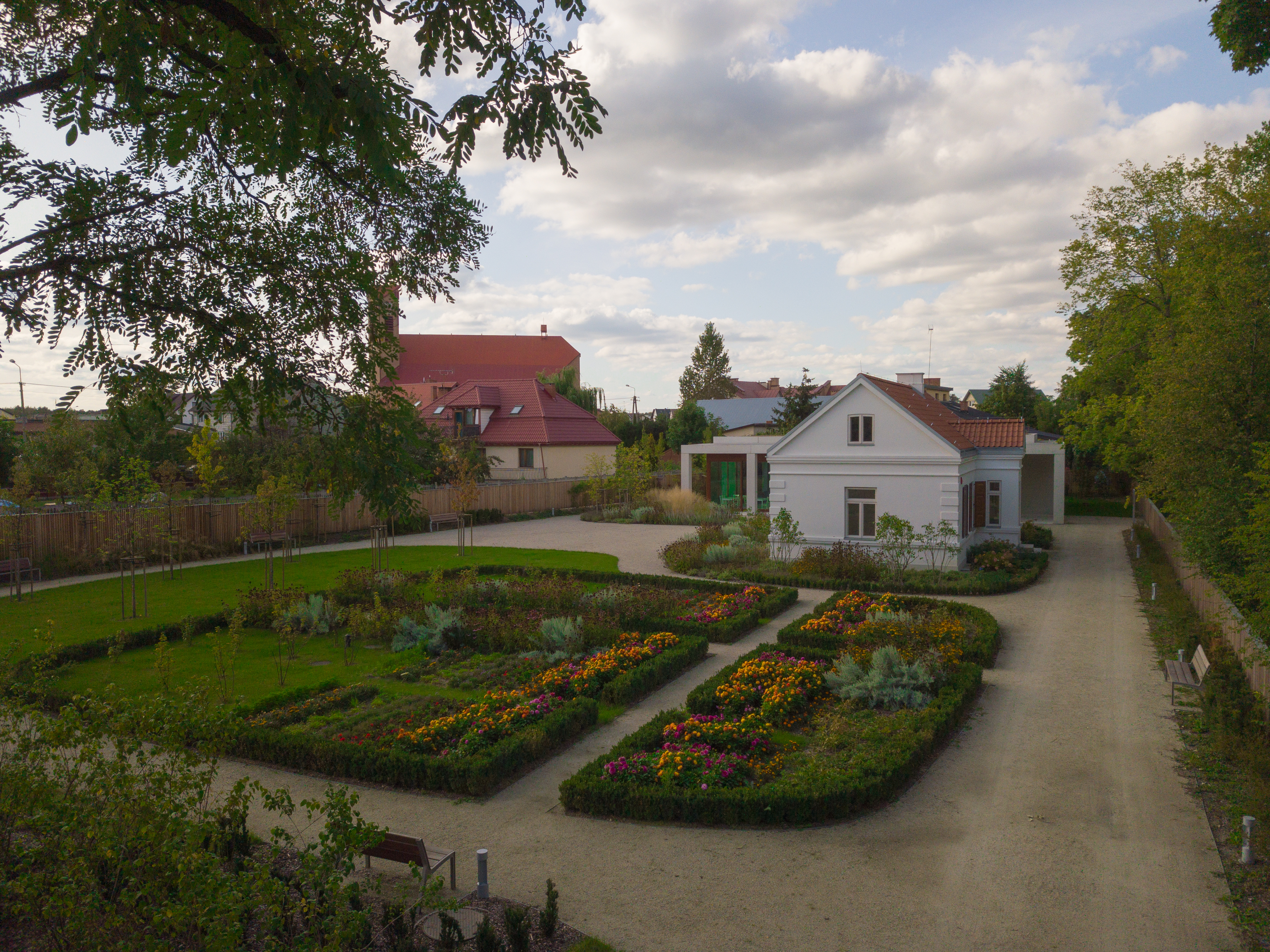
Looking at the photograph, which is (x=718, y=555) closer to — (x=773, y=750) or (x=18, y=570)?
(x=773, y=750)

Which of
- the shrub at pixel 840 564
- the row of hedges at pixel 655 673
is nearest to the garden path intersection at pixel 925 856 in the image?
the row of hedges at pixel 655 673

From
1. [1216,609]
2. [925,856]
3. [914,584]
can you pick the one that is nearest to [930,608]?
[914,584]

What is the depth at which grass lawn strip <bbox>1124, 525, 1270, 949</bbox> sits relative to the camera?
605 cm

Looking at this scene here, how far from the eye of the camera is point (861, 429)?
2005 cm

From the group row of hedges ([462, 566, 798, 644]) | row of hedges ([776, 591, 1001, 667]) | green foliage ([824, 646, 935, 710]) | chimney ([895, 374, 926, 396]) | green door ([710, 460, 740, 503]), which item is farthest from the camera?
green door ([710, 460, 740, 503])

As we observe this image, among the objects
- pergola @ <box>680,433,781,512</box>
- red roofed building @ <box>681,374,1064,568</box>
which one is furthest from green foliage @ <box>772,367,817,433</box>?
red roofed building @ <box>681,374,1064,568</box>

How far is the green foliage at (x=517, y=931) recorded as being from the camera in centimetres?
524

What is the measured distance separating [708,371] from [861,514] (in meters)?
62.8

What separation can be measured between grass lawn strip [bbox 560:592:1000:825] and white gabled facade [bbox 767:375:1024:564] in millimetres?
8251

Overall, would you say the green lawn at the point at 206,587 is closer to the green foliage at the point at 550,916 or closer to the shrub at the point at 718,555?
the shrub at the point at 718,555

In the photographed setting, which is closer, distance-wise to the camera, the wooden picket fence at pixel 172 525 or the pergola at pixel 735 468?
the wooden picket fence at pixel 172 525

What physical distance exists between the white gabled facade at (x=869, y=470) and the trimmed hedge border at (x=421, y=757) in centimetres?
1196

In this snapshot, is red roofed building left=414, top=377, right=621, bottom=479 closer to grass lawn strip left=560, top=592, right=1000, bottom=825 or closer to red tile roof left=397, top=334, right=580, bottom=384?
red tile roof left=397, top=334, right=580, bottom=384

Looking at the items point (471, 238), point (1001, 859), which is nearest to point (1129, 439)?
point (1001, 859)
